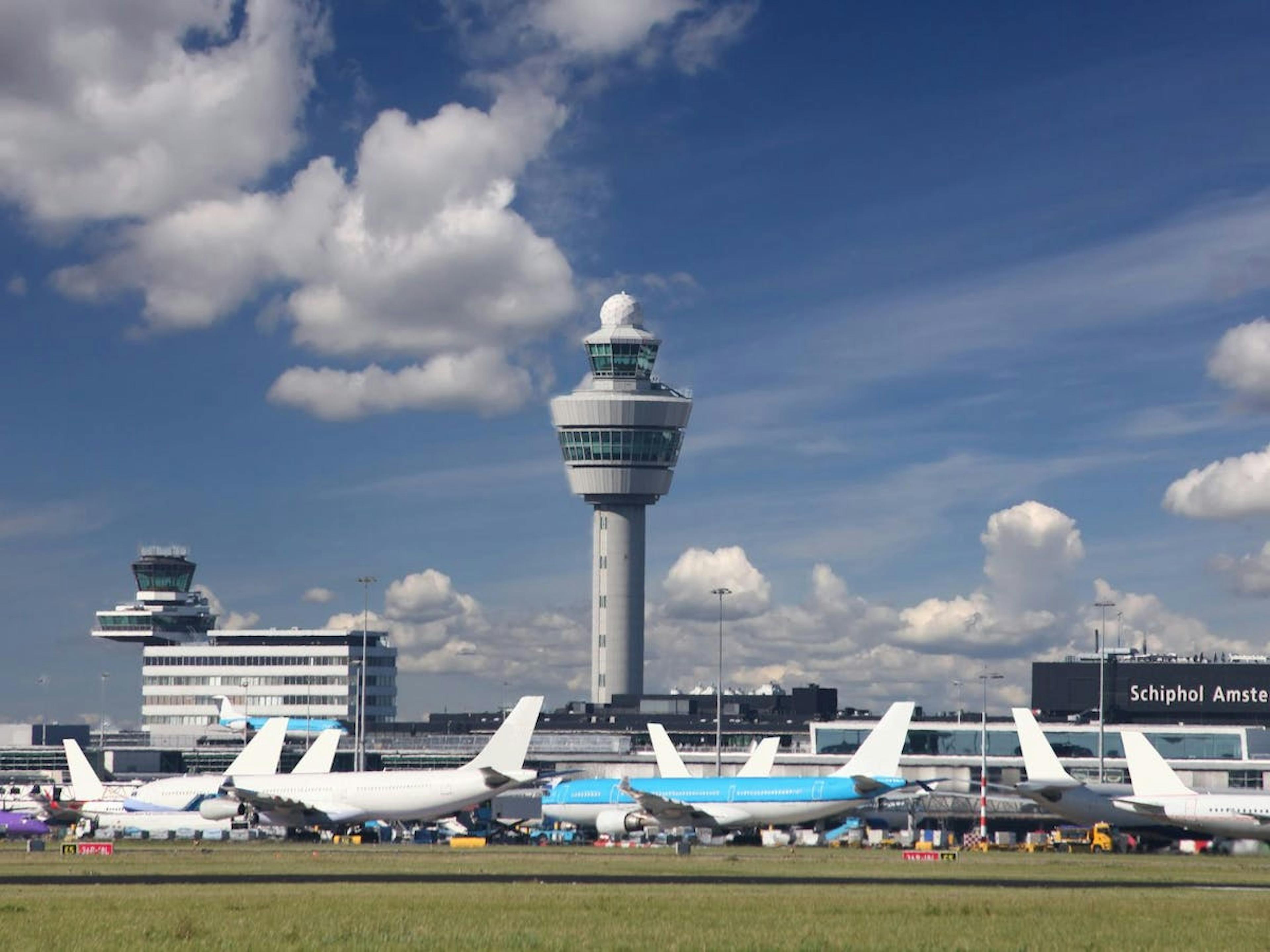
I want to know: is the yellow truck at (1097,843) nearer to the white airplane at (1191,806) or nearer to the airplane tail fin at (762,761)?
the white airplane at (1191,806)

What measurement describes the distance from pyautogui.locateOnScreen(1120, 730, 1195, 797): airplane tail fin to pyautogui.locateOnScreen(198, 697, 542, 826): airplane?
3888 centimetres

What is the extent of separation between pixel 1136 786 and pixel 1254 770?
343 feet

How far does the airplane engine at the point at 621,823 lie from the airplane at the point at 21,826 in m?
40.2

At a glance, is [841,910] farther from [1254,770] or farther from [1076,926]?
[1254,770]

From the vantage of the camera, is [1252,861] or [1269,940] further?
[1252,861]

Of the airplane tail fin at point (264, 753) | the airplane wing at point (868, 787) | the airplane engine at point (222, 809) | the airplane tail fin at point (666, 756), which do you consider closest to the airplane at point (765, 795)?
the airplane wing at point (868, 787)

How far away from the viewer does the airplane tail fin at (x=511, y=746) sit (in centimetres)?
11438

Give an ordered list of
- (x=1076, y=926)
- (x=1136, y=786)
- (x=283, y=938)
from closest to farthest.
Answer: (x=283, y=938)
(x=1076, y=926)
(x=1136, y=786)

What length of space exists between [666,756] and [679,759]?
62.1 inches

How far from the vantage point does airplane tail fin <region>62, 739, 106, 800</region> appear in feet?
437

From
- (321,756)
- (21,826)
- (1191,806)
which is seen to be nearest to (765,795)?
(1191,806)

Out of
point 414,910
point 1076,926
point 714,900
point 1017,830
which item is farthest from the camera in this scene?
point 1017,830

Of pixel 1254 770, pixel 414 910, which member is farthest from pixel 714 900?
pixel 1254 770

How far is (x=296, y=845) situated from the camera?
108 metres
